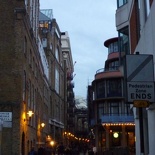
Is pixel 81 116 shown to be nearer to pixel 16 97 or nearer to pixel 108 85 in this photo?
pixel 108 85

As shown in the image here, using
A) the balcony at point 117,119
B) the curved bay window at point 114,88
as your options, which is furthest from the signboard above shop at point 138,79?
the curved bay window at point 114,88

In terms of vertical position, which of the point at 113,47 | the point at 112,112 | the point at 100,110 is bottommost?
the point at 112,112

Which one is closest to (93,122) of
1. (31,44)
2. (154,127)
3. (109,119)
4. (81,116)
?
(109,119)

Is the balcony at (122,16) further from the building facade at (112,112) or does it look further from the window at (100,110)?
the window at (100,110)

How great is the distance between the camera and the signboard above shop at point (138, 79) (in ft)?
22.1

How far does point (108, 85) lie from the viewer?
201ft

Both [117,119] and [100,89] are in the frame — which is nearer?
[117,119]

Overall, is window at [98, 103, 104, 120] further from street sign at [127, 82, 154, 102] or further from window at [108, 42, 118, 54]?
street sign at [127, 82, 154, 102]

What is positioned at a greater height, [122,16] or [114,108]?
[122,16]

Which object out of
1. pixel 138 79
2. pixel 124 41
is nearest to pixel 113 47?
pixel 124 41

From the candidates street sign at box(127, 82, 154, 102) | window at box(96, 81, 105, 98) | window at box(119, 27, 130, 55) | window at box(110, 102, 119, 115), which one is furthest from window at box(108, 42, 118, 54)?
street sign at box(127, 82, 154, 102)

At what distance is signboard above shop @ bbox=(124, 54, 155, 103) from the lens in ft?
22.1

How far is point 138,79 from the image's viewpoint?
6.81m

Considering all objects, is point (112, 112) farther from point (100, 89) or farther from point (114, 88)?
point (100, 89)
